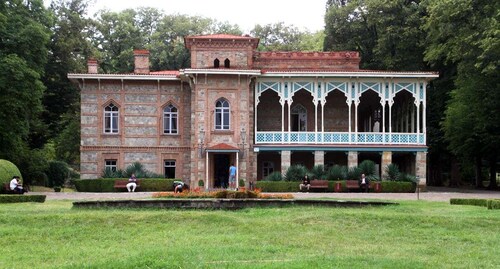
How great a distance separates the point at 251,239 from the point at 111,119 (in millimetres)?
29222

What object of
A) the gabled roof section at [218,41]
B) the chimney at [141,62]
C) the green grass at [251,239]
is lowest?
the green grass at [251,239]

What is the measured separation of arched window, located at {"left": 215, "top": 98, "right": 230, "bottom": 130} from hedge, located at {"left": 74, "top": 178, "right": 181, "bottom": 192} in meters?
4.47

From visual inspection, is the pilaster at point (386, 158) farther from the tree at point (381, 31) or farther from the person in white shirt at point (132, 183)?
the person in white shirt at point (132, 183)

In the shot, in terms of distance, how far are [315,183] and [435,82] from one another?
17.4 m

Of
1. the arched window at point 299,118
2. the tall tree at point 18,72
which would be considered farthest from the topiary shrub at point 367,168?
the tall tree at point 18,72

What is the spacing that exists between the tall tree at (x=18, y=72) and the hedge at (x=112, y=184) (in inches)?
175

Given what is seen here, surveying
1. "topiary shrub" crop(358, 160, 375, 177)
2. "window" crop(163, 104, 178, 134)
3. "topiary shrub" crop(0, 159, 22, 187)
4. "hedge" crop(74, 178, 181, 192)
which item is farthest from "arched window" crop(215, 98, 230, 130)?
"topiary shrub" crop(0, 159, 22, 187)

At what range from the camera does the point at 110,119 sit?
41844 millimetres

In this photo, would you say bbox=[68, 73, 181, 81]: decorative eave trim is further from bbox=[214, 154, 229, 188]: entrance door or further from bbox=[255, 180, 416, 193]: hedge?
bbox=[255, 180, 416, 193]: hedge

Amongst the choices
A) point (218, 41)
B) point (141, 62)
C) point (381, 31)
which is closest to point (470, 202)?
point (218, 41)

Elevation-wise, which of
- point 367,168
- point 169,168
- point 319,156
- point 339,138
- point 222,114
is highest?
point 222,114

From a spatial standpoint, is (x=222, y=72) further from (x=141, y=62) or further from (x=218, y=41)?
(x=141, y=62)

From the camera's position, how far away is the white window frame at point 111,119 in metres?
41.8

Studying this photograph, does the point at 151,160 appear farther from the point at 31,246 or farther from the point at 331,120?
the point at 31,246
